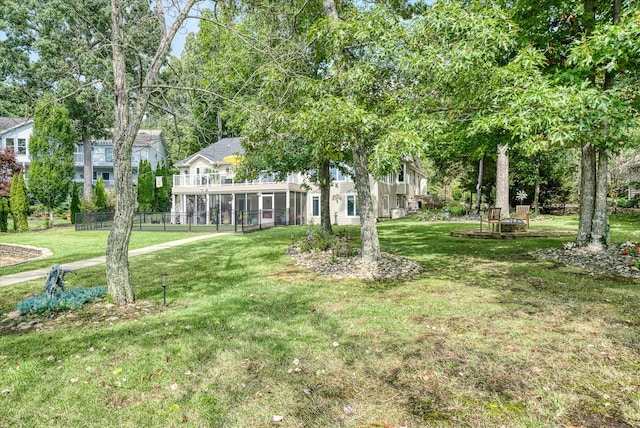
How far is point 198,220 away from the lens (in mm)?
28688

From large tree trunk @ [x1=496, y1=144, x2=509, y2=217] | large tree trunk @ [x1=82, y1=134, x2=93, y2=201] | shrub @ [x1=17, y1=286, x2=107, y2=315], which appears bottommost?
shrub @ [x1=17, y1=286, x2=107, y2=315]

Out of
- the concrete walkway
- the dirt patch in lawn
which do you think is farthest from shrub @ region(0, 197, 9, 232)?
the concrete walkway

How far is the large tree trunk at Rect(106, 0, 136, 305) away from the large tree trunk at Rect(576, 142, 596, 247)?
35.9 feet

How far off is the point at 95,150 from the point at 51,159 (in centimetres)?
1684

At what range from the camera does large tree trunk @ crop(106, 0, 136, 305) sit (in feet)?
18.6

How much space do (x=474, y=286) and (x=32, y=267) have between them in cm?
1112

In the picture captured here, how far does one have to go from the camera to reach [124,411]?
2980 mm

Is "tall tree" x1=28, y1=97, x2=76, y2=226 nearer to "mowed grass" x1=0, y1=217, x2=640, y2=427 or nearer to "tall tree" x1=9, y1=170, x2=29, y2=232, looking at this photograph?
"tall tree" x1=9, y1=170, x2=29, y2=232

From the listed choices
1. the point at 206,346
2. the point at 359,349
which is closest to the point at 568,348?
the point at 359,349

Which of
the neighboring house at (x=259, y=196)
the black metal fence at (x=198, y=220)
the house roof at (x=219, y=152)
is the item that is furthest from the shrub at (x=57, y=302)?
the house roof at (x=219, y=152)

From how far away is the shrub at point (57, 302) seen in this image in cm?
546

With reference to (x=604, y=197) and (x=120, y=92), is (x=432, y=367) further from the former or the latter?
(x=604, y=197)

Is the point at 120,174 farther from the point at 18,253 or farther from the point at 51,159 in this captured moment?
the point at 51,159

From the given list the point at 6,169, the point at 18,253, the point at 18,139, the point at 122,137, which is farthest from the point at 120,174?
the point at 18,139
